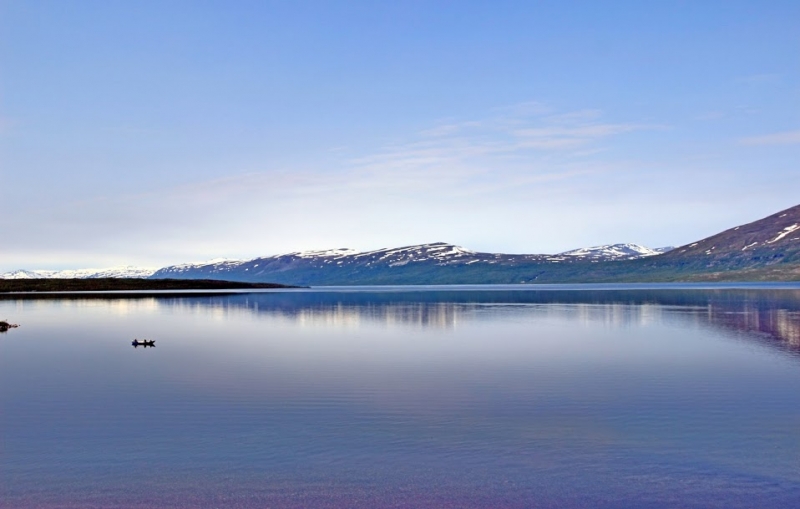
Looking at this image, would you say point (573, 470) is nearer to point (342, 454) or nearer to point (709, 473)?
point (709, 473)

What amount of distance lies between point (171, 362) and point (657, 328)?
40.7 m

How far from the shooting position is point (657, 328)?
64312mm

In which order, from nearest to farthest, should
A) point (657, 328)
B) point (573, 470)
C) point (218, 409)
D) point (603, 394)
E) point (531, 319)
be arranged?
point (573, 470) < point (218, 409) < point (603, 394) < point (657, 328) < point (531, 319)

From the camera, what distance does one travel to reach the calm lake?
17281mm

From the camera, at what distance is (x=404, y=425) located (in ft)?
79.7

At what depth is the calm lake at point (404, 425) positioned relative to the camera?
17281mm

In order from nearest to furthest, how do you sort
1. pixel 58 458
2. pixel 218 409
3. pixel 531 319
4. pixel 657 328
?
pixel 58 458, pixel 218 409, pixel 657 328, pixel 531 319

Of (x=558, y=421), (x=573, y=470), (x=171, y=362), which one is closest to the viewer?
(x=573, y=470)

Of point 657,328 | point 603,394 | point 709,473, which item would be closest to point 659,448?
point 709,473

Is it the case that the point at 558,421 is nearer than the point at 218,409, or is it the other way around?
the point at 558,421

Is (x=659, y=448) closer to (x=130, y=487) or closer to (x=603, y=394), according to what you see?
(x=603, y=394)

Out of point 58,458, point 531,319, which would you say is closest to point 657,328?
point 531,319

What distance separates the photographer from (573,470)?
18.7 metres

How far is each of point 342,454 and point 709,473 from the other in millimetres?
9260
